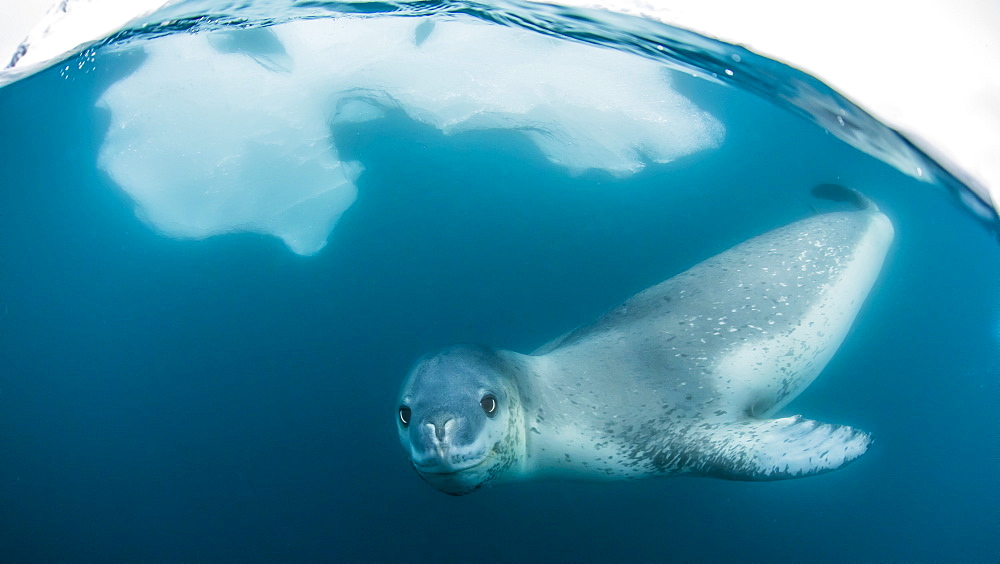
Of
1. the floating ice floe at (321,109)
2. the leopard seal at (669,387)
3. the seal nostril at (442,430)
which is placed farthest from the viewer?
the floating ice floe at (321,109)

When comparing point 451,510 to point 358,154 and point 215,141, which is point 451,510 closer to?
point 358,154

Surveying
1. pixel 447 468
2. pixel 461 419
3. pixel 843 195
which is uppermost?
pixel 843 195

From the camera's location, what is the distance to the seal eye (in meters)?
2.57

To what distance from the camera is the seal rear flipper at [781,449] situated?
9.75 ft

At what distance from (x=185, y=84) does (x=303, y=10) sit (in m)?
1.80

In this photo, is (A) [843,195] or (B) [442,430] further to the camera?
(A) [843,195]

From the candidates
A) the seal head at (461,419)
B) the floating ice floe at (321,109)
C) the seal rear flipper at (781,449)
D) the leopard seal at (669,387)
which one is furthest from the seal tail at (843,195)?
the seal head at (461,419)

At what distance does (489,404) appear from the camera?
102 inches

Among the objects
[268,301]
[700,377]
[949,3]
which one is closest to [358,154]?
[268,301]

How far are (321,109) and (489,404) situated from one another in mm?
3858

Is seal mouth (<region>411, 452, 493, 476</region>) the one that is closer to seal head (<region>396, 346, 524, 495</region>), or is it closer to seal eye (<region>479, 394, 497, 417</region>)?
seal head (<region>396, 346, 524, 495</region>)

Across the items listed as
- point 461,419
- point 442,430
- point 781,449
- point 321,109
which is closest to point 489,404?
point 461,419

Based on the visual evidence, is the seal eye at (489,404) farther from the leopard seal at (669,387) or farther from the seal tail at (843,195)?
the seal tail at (843,195)

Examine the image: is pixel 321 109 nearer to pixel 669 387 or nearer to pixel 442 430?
pixel 442 430
